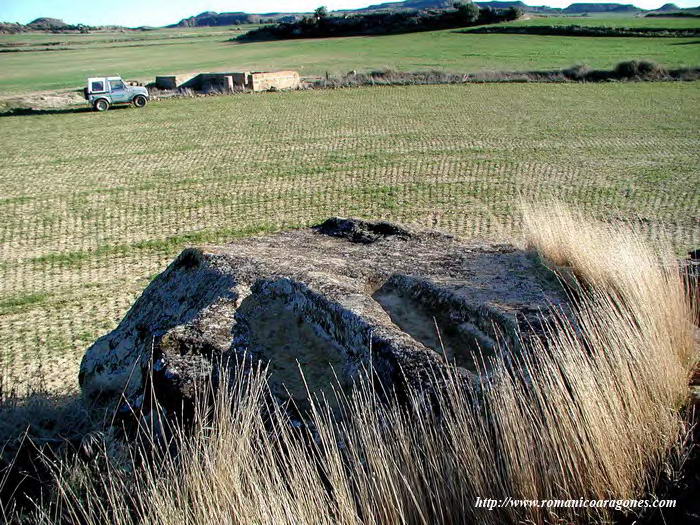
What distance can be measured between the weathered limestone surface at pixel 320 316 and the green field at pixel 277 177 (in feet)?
8.34

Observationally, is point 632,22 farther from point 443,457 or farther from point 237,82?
A: point 443,457

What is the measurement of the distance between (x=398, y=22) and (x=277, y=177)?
218 feet

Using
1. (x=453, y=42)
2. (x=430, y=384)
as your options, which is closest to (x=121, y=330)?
(x=430, y=384)

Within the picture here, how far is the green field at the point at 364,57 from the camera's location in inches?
2030

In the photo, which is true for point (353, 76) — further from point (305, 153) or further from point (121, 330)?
point (121, 330)

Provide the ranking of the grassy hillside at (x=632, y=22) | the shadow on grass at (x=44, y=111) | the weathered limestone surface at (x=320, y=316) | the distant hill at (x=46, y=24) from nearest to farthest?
the weathered limestone surface at (x=320, y=316) → the shadow on grass at (x=44, y=111) → the grassy hillside at (x=632, y=22) → the distant hill at (x=46, y=24)

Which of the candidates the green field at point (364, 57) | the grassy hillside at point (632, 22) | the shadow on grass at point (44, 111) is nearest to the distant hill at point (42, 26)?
the green field at point (364, 57)

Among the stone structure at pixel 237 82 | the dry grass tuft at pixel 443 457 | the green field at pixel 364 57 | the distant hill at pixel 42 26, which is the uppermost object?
the distant hill at pixel 42 26

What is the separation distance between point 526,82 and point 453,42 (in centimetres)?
2989

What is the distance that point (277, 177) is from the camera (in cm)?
2012

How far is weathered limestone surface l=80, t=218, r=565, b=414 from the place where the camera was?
3.67 m

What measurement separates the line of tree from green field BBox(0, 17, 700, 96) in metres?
3.25

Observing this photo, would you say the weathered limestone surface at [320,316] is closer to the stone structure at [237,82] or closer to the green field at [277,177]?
the green field at [277,177]

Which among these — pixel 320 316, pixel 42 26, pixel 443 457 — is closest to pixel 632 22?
pixel 320 316
